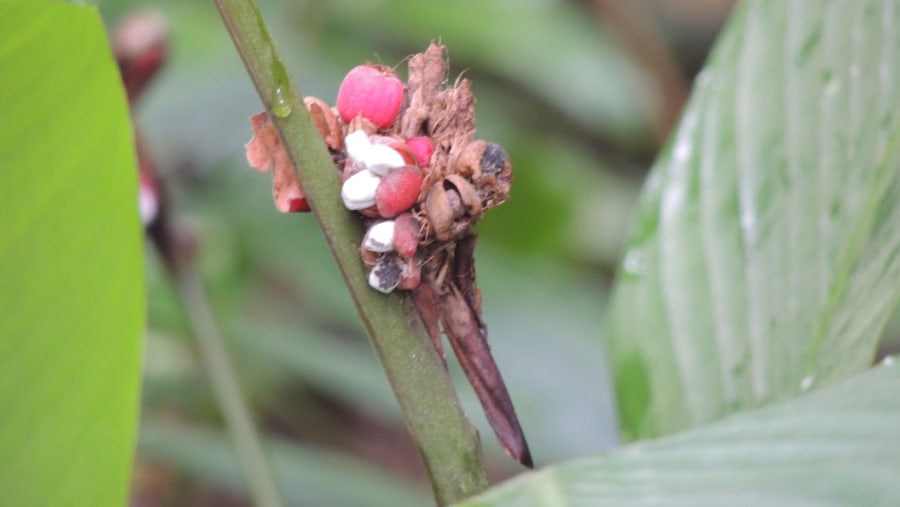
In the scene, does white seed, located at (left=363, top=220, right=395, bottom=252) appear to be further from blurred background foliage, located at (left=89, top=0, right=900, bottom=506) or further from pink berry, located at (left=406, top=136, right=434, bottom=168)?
blurred background foliage, located at (left=89, top=0, right=900, bottom=506)

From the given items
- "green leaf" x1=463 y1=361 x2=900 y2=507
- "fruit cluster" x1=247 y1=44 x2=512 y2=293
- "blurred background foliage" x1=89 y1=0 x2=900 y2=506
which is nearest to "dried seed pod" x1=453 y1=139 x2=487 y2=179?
"fruit cluster" x1=247 y1=44 x2=512 y2=293

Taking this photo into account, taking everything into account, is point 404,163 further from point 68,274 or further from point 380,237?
point 68,274

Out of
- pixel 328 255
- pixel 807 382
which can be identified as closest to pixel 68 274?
pixel 807 382

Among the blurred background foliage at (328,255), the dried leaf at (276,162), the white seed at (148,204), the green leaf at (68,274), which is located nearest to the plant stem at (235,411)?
the white seed at (148,204)

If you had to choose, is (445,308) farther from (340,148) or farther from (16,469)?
(16,469)

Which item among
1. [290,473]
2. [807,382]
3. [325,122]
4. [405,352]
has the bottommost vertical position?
[290,473]

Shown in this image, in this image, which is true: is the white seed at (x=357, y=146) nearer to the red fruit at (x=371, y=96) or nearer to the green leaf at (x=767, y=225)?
the red fruit at (x=371, y=96)

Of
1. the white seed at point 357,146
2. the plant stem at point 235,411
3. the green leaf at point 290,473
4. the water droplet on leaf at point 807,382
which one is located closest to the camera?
the white seed at point 357,146

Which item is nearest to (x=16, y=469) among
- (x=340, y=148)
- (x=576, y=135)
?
(x=340, y=148)
